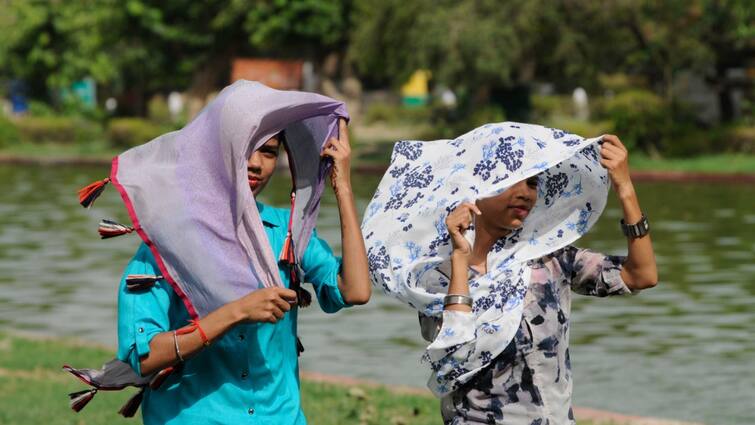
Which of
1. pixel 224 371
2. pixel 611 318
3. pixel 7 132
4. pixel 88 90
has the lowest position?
pixel 88 90

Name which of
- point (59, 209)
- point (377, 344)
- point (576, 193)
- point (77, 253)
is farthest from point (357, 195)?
point (576, 193)

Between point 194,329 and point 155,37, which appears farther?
point 155,37

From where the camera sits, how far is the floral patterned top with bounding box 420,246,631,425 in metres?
4.70

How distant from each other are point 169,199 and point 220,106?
29cm

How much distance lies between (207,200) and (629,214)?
1462 millimetres

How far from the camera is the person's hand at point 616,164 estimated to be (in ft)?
15.4

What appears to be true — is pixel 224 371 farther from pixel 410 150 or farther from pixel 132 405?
pixel 410 150

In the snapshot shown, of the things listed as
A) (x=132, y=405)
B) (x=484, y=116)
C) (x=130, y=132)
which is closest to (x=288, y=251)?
(x=132, y=405)

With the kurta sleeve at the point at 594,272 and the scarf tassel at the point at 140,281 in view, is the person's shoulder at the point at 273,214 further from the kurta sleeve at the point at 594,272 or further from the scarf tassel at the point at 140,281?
the kurta sleeve at the point at 594,272

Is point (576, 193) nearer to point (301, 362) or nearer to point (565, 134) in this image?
point (565, 134)

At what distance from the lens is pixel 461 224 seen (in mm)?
4562

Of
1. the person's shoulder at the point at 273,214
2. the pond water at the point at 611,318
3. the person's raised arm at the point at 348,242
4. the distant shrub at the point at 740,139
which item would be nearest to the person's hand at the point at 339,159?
the person's raised arm at the point at 348,242

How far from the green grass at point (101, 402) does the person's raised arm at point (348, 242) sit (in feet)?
12.4

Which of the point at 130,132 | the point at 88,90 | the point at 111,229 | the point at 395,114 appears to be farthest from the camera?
the point at 88,90
